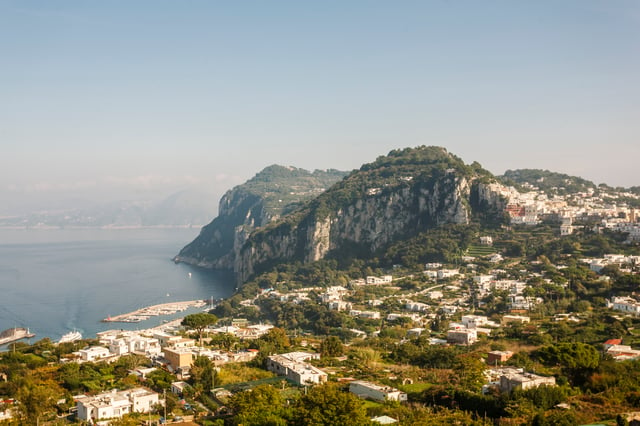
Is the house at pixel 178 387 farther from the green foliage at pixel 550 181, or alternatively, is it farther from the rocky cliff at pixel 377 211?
the green foliage at pixel 550 181

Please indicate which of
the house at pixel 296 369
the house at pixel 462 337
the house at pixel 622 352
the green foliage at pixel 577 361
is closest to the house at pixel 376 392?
the house at pixel 296 369

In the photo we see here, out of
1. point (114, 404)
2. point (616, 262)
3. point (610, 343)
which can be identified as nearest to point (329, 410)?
point (114, 404)

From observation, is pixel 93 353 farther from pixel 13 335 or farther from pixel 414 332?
pixel 13 335

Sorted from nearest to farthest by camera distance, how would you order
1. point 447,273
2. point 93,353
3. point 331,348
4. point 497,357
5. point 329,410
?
point 329,410, point 497,357, point 93,353, point 331,348, point 447,273

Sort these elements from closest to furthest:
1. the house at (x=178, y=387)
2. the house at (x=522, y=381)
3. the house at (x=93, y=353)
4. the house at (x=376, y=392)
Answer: the house at (x=522, y=381), the house at (x=376, y=392), the house at (x=178, y=387), the house at (x=93, y=353)

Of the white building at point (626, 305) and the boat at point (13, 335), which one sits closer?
the white building at point (626, 305)
